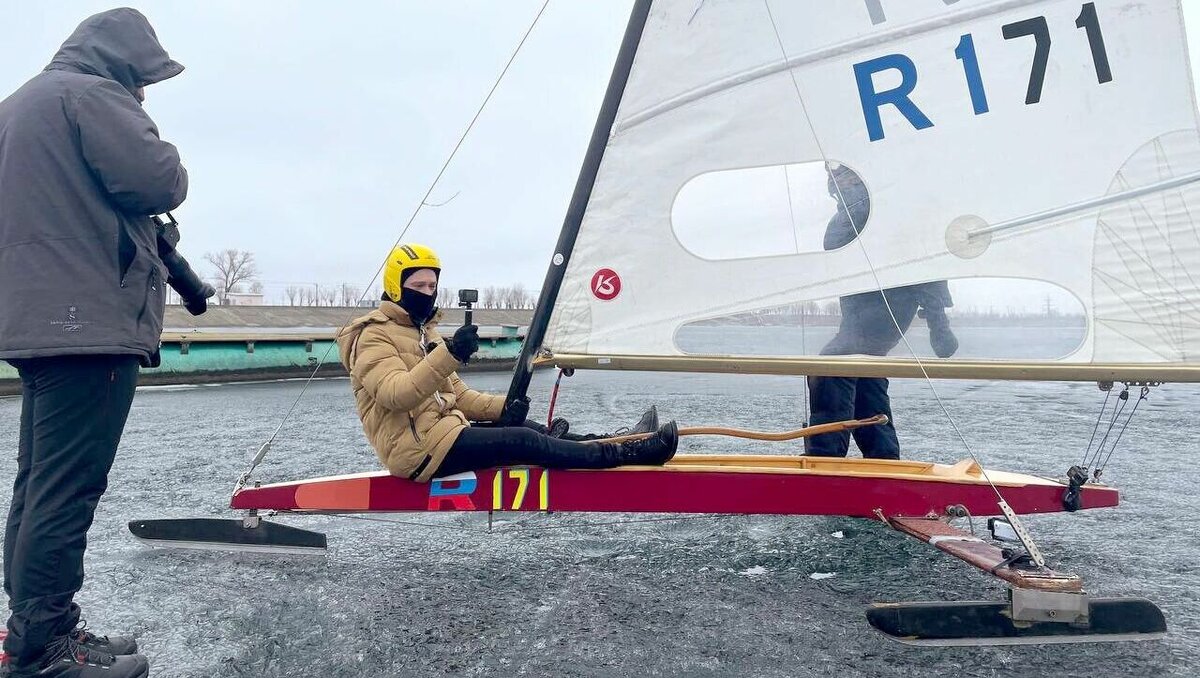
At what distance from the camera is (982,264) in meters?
2.59

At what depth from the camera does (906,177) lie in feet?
8.50

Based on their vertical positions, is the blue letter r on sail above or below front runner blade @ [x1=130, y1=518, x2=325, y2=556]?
above

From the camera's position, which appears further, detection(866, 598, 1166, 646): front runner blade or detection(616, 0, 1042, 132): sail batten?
detection(616, 0, 1042, 132): sail batten

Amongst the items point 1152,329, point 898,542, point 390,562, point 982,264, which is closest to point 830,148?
point 982,264

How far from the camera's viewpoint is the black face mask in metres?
2.63

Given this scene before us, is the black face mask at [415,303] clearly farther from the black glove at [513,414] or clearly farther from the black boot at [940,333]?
the black boot at [940,333]

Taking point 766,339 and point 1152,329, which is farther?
point 766,339

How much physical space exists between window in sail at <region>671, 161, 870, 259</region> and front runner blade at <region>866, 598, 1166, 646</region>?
1297 millimetres

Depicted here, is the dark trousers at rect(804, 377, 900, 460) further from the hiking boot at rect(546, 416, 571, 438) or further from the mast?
the mast

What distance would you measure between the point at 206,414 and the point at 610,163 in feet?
18.9

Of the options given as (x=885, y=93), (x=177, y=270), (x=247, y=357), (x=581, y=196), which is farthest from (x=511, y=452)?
(x=247, y=357)

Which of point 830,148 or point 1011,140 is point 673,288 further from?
point 1011,140

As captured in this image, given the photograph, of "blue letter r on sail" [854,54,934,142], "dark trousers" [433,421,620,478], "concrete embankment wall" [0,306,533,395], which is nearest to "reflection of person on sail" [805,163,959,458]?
"blue letter r on sail" [854,54,934,142]

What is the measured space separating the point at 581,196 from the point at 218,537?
188 cm
